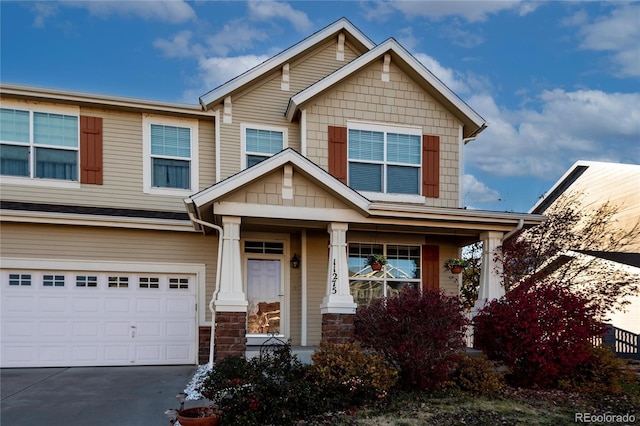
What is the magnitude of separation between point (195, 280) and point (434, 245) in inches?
220

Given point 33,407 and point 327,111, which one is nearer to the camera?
point 33,407

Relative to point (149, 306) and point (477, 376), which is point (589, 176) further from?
point (149, 306)

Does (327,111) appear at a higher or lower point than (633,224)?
higher

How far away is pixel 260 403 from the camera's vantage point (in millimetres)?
7113

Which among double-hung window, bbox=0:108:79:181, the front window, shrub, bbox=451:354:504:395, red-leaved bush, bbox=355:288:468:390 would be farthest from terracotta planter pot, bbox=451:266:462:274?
double-hung window, bbox=0:108:79:181

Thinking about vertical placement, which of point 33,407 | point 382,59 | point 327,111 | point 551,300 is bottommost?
point 33,407

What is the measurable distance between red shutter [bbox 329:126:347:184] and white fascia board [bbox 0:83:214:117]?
285cm

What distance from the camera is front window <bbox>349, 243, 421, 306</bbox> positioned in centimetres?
1262

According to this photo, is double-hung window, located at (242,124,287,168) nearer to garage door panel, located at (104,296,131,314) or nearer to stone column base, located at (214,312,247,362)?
garage door panel, located at (104,296,131,314)

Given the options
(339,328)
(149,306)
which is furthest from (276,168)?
(149,306)

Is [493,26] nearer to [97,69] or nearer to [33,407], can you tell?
[97,69]

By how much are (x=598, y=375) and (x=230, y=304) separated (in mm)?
6365

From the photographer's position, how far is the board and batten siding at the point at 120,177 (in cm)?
1209

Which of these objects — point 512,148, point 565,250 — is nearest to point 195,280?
point 565,250
